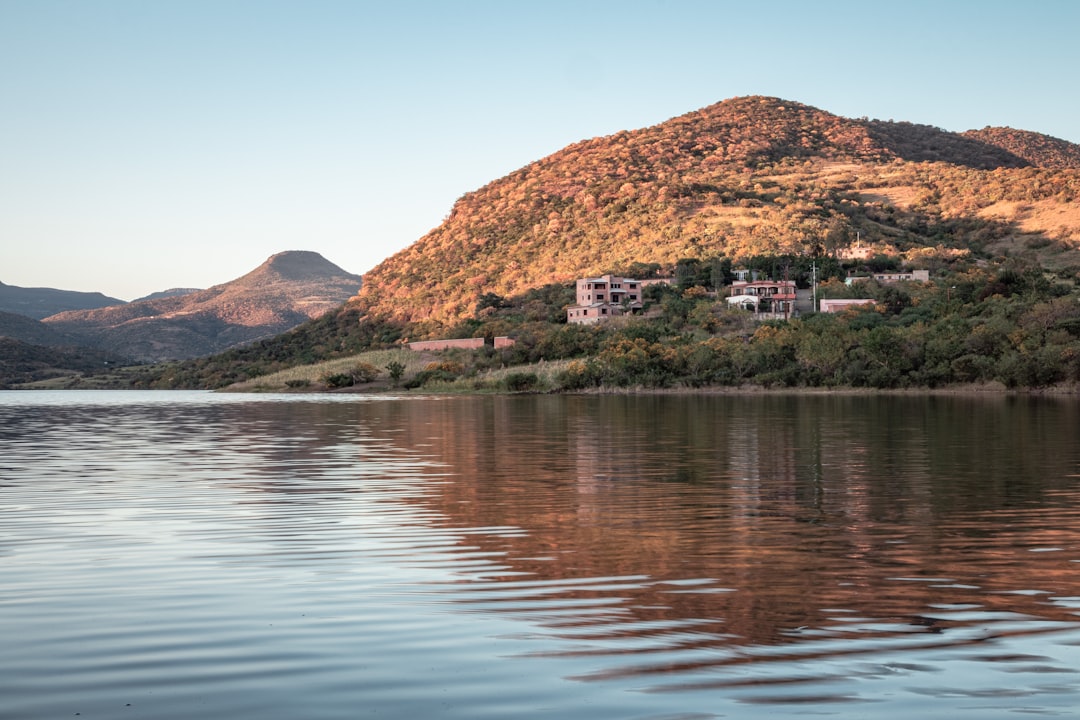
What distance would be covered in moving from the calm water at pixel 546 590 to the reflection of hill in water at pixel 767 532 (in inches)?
2.7

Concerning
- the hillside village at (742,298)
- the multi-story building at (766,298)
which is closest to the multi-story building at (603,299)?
the hillside village at (742,298)

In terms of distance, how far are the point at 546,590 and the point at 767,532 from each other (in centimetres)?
531

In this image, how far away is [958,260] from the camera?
135000 millimetres

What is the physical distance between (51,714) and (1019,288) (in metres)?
106

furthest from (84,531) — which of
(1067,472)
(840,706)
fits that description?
(1067,472)

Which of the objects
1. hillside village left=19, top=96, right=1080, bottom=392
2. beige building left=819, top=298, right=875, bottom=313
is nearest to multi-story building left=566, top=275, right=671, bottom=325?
hillside village left=19, top=96, right=1080, bottom=392

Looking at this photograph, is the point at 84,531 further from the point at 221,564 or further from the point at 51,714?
the point at 51,714

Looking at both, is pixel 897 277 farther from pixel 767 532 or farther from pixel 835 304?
pixel 767 532

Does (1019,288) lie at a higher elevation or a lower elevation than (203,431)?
higher

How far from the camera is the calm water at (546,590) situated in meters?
7.82

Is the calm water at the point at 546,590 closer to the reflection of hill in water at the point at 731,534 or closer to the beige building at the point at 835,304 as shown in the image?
the reflection of hill in water at the point at 731,534

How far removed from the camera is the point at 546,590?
11.5 metres

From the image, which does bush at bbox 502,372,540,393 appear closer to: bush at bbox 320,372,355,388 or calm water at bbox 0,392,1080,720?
bush at bbox 320,372,355,388

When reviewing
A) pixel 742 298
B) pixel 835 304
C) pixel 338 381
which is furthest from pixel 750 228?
pixel 338 381
